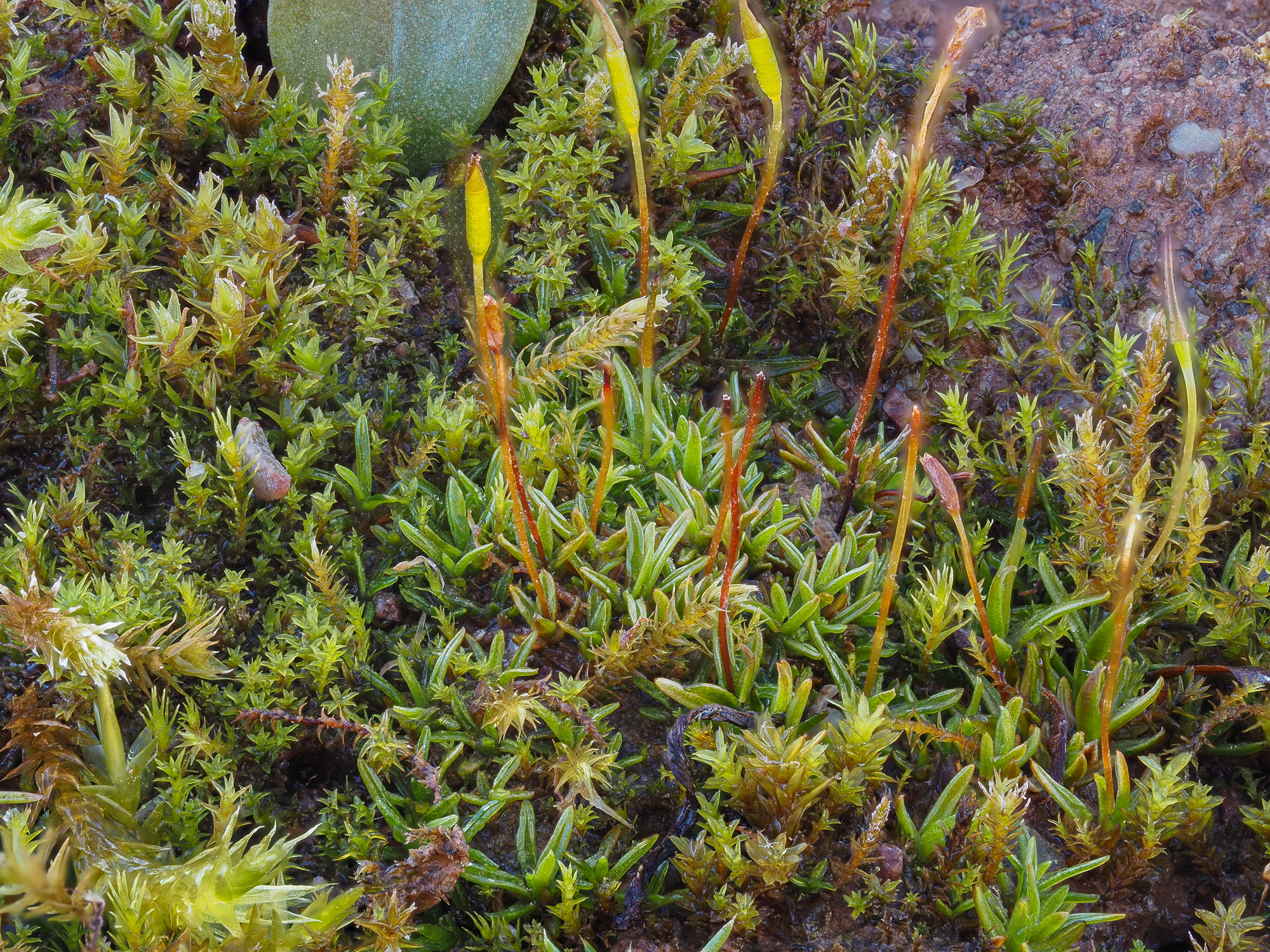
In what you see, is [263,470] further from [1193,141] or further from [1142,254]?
[1193,141]

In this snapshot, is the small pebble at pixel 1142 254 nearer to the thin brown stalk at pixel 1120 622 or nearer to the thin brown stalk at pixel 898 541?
the thin brown stalk at pixel 1120 622

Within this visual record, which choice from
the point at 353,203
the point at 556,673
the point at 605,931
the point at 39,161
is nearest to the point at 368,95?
the point at 353,203

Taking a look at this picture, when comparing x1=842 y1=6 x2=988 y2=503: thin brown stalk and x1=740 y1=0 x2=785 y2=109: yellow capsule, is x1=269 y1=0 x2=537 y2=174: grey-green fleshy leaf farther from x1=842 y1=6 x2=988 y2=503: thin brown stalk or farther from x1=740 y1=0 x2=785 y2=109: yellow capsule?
x1=842 y1=6 x2=988 y2=503: thin brown stalk

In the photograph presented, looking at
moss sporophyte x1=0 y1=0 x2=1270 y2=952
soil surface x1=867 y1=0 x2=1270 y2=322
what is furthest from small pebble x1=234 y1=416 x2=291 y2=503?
soil surface x1=867 y1=0 x2=1270 y2=322

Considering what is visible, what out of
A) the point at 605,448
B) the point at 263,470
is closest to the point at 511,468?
the point at 605,448

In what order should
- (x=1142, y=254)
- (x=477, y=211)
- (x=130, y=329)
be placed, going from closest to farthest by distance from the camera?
(x=477, y=211) → (x=130, y=329) → (x=1142, y=254)

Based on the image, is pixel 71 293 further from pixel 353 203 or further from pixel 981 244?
pixel 981 244
